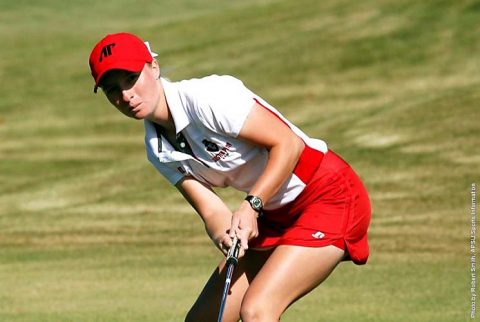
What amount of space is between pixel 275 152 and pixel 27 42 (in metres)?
28.3

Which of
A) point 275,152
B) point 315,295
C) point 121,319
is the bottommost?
point 315,295

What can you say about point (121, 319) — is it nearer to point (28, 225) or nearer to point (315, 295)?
point (315, 295)

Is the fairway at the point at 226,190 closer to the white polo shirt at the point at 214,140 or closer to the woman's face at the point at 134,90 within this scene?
the white polo shirt at the point at 214,140

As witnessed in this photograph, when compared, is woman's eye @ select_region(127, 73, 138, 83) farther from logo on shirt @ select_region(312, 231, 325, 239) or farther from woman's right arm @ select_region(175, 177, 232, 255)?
logo on shirt @ select_region(312, 231, 325, 239)

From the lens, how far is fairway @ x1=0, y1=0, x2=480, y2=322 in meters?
10.5

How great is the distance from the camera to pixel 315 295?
10219 mm

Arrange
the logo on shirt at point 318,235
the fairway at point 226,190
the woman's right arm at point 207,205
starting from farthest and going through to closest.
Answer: the fairway at point 226,190 → the woman's right arm at point 207,205 → the logo on shirt at point 318,235

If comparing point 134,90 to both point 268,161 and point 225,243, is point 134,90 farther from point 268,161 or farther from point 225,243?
point 225,243

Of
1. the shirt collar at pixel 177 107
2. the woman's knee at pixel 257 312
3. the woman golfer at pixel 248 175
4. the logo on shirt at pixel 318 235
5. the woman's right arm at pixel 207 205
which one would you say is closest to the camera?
the woman's knee at pixel 257 312

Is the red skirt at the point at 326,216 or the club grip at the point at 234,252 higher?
the club grip at the point at 234,252

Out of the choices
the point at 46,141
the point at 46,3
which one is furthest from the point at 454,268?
the point at 46,3

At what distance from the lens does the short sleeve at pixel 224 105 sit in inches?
224

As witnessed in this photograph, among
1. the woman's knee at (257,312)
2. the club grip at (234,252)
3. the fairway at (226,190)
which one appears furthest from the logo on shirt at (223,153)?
the fairway at (226,190)

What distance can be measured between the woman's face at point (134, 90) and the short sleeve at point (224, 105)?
26 cm
